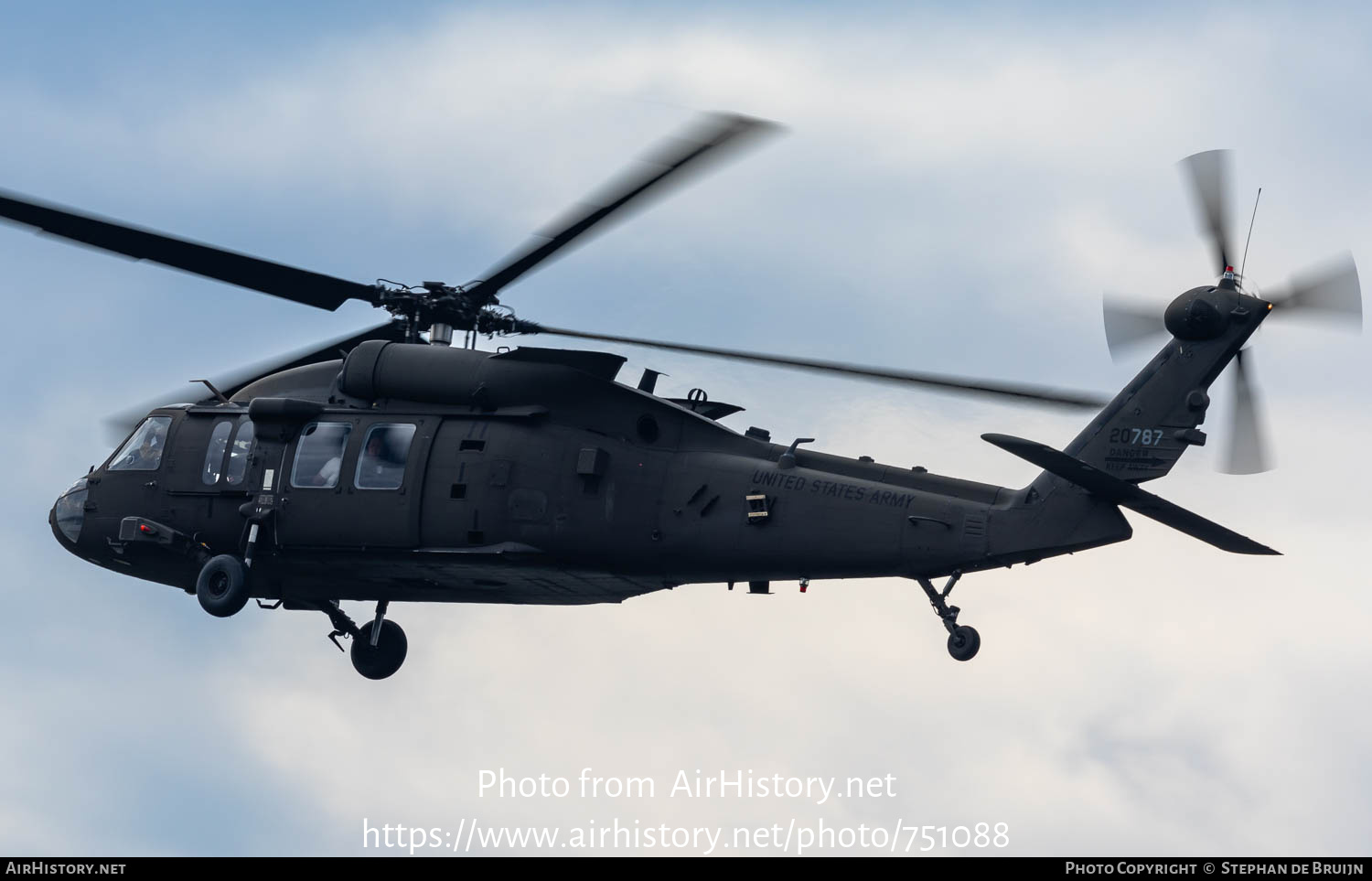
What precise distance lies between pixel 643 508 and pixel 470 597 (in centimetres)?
349

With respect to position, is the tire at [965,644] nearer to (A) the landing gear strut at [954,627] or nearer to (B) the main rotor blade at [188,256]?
(A) the landing gear strut at [954,627]

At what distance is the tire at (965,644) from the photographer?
2102 centimetres

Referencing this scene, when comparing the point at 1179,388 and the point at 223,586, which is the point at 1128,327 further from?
the point at 223,586

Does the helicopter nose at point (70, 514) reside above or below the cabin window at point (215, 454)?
below

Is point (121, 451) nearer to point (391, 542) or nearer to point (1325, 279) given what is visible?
point (391, 542)

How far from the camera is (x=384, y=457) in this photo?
24406 mm

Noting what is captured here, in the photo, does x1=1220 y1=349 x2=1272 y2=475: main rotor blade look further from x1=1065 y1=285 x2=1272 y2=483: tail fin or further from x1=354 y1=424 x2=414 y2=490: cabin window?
x1=354 y1=424 x2=414 y2=490: cabin window

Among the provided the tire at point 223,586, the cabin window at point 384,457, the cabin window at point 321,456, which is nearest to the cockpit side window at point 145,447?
the tire at point 223,586

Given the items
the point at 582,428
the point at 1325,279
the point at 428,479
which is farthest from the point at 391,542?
the point at 1325,279

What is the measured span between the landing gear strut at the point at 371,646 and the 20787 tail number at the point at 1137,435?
11.6m

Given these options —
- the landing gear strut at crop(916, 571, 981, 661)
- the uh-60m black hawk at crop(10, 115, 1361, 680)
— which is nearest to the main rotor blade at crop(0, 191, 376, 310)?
the uh-60m black hawk at crop(10, 115, 1361, 680)

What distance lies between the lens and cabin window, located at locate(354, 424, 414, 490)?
24.3 meters

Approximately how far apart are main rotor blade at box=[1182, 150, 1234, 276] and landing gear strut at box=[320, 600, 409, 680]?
13.3 m

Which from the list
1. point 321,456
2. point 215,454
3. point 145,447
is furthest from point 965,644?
point 145,447
